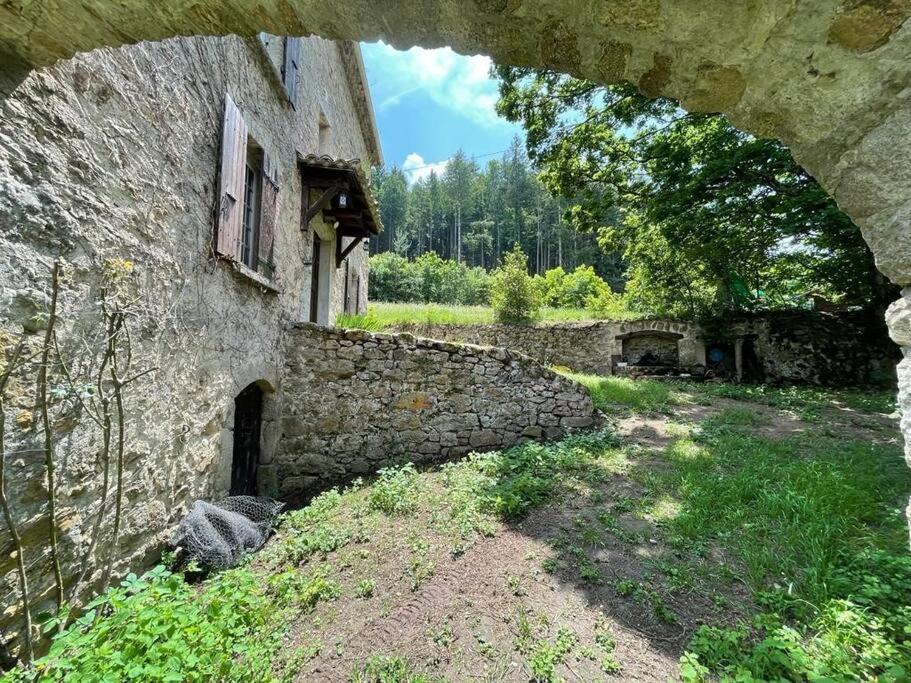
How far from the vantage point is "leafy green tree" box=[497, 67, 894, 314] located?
22.3 ft

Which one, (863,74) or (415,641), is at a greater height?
(863,74)

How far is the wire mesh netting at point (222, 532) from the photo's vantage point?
2881mm

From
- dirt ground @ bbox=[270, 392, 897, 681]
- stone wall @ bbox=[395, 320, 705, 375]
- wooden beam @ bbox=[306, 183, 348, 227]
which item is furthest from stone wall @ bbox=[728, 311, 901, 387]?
wooden beam @ bbox=[306, 183, 348, 227]

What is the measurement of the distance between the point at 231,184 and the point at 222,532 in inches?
125

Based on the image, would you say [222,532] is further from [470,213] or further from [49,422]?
[470,213]

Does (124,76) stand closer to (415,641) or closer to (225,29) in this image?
(225,29)

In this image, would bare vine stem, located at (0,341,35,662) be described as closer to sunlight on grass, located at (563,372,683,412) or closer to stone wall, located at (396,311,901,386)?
sunlight on grass, located at (563,372,683,412)

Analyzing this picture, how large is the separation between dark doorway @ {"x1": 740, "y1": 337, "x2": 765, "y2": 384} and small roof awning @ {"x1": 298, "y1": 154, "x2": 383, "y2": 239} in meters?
11.0

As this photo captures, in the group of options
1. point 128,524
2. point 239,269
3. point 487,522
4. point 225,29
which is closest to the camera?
point 225,29

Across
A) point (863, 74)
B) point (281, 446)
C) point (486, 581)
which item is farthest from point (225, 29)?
point (281, 446)

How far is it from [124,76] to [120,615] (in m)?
3.04

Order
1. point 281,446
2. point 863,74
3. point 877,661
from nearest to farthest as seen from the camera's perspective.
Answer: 1. point 863,74
2. point 877,661
3. point 281,446

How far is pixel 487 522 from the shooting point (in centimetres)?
327

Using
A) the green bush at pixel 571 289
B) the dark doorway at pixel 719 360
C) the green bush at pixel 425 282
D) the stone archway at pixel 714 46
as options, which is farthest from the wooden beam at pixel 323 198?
the green bush at pixel 425 282
